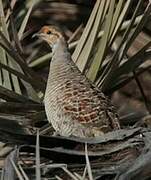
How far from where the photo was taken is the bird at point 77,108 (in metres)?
4.40

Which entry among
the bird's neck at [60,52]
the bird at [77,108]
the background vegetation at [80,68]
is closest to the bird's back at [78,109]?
the bird at [77,108]

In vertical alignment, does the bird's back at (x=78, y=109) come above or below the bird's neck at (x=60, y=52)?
below

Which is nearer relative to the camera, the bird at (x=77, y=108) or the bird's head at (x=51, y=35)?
the bird at (x=77, y=108)

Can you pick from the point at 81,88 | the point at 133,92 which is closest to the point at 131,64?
the point at 81,88

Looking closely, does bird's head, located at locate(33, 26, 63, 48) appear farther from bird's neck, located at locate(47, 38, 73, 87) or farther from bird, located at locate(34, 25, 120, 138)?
bird, located at locate(34, 25, 120, 138)

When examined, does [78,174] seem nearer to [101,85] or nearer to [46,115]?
[46,115]

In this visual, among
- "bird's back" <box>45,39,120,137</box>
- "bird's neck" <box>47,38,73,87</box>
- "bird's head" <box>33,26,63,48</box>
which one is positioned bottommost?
"bird's back" <box>45,39,120,137</box>

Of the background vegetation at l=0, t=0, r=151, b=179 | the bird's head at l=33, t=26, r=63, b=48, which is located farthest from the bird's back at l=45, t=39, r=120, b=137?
the bird's head at l=33, t=26, r=63, b=48

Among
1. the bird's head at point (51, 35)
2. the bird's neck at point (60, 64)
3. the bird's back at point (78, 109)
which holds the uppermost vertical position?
the bird's head at point (51, 35)

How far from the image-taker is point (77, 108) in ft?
14.8

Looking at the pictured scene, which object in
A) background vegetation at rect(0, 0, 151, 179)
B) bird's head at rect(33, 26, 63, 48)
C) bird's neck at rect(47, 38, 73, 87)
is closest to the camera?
background vegetation at rect(0, 0, 151, 179)

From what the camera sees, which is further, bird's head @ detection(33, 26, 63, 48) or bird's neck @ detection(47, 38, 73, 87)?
bird's head @ detection(33, 26, 63, 48)

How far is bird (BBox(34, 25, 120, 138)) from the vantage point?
4396 millimetres

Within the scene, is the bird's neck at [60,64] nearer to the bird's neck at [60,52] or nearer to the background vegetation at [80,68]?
the bird's neck at [60,52]
